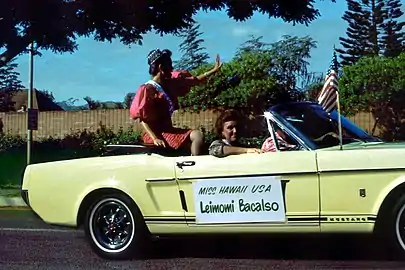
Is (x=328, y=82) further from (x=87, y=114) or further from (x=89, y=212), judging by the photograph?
(x=87, y=114)

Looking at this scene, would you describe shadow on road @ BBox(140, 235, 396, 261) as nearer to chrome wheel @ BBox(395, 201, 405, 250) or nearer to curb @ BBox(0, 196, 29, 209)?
chrome wheel @ BBox(395, 201, 405, 250)

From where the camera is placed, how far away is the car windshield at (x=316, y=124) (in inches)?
267

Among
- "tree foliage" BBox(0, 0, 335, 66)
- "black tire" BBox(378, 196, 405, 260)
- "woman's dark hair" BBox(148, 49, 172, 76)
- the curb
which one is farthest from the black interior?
"tree foliage" BBox(0, 0, 335, 66)

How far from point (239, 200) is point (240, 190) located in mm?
85

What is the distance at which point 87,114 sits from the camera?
25453 mm

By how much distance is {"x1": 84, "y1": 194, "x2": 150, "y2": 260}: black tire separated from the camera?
7086 mm

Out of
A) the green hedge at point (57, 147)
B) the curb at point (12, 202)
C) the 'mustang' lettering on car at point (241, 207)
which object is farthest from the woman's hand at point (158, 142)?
the green hedge at point (57, 147)

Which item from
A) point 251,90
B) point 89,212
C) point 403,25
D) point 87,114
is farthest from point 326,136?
point 403,25

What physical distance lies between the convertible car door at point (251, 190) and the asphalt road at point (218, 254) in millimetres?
377

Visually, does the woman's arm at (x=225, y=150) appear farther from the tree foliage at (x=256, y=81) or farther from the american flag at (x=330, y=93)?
the tree foliage at (x=256, y=81)

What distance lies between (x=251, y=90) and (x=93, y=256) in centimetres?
1355

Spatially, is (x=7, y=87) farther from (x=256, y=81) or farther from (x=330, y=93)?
(x=330, y=93)

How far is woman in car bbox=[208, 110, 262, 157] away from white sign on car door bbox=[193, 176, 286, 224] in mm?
290

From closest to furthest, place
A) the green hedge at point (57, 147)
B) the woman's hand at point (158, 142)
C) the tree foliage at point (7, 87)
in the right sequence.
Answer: the woman's hand at point (158, 142) < the green hedge at point (57, 147) < the tree foliage at point (7, 87)
